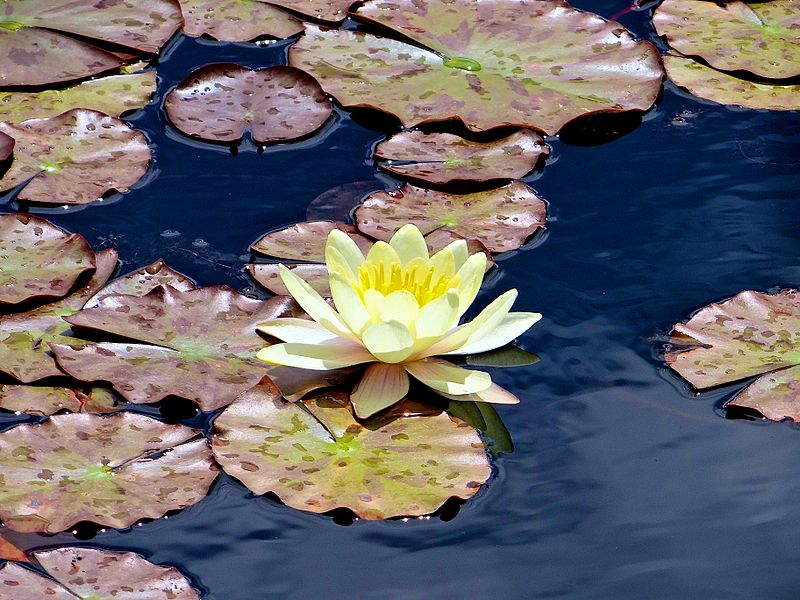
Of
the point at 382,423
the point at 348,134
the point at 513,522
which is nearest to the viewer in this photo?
the point at 513,522

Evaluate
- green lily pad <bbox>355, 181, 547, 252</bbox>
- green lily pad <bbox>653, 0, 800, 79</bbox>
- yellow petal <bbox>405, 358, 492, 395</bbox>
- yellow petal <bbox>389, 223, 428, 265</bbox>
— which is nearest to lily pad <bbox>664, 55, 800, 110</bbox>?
green lily pad <bbox>653, 0, 800, 79</bbox>

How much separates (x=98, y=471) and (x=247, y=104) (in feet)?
4.84

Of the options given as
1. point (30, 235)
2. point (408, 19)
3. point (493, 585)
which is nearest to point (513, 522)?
point (493, 585)

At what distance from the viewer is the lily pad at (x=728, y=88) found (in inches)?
125

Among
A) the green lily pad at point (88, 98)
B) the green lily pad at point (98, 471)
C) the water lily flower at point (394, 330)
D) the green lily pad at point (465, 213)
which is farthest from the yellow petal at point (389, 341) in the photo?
the green lily pad at point (88, 98)

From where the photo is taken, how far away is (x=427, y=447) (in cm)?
206

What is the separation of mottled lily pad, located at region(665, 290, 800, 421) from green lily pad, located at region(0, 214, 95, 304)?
4.72ft

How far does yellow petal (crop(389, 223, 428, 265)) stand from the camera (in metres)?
2.28

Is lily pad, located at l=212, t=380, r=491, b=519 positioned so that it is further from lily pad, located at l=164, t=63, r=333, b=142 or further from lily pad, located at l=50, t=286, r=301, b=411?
lily pad, located at l=164, t=63, r=333, b=142

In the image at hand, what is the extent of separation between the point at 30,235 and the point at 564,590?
1.61 meters

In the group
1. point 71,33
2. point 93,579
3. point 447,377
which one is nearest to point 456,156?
point 447,377

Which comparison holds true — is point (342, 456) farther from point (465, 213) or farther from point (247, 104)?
point (247, 104)

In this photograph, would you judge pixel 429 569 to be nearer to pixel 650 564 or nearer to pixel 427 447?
pixel 427 447

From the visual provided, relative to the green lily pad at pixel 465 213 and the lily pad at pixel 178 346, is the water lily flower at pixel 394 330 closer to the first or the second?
the lily pad at pixel 178 346
